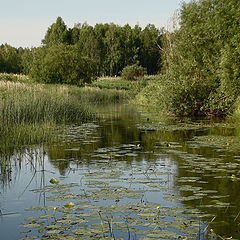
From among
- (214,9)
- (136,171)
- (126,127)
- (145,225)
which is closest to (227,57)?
(214,9)

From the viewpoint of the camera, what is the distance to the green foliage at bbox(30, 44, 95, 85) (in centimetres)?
2945

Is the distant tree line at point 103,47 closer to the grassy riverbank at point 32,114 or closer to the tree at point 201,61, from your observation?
the tree at point 201,61

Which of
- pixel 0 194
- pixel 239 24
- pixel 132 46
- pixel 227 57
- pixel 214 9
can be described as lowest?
pixel 0 194

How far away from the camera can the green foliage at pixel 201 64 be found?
1582cm

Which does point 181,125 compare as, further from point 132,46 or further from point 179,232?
point 132,46

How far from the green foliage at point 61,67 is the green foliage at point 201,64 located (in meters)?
12.8

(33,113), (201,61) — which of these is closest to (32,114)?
(33,113)

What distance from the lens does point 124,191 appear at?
559cm

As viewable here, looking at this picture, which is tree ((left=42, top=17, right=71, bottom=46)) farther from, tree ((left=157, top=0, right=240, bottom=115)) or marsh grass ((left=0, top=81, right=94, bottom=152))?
marsh grass ((left=0, top=81, right=94, bottom=152))

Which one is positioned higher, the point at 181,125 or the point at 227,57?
the point at 227,57

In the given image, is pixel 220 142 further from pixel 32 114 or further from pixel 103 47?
pixel 103 47

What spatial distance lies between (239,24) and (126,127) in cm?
612

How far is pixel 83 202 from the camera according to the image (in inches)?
199

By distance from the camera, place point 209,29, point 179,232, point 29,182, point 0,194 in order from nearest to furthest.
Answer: point 179,232 < point 0,194 < point 29,182 < point 209,29
